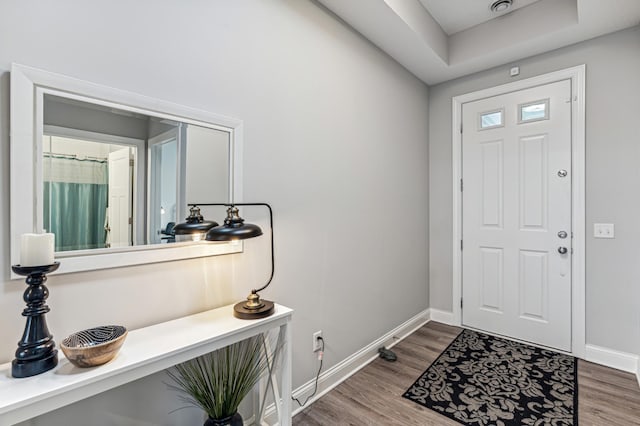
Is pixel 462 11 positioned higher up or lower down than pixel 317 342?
higher up

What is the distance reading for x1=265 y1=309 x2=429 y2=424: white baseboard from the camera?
1937mm

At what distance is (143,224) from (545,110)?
10.8 ft

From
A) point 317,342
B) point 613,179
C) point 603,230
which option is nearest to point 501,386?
point 317,342

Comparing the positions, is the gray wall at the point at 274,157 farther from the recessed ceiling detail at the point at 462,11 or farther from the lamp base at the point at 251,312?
the recessed ceiling detail at the point at 462,11

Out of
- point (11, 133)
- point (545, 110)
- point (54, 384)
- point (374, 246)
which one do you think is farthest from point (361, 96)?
point (54, 384)

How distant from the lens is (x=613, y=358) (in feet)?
7.98

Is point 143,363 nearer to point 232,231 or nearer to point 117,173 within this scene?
point 232,231

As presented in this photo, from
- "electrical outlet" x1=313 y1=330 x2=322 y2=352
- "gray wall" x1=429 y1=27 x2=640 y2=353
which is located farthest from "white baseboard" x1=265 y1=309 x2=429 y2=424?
"gray wall" x1=429 y1=27 x2=640 y2=353

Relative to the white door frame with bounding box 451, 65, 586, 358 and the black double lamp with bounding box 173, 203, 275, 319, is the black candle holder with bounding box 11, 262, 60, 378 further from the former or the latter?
the white door frame with bounding box 451, 65, 586, 358

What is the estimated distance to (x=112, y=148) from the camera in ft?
4.03

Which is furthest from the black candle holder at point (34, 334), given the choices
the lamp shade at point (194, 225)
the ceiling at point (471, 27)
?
the ceiling at point (471, 27)

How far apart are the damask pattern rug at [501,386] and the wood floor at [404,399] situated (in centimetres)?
6

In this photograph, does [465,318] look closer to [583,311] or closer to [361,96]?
[583,311]

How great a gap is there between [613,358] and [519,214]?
1316mm
